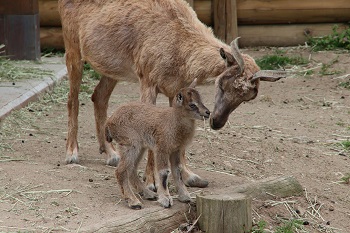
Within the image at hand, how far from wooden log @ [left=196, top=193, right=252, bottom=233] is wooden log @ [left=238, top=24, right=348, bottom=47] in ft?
28.6

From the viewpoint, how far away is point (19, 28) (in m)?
12.9

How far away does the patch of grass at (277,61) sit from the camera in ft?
42.6

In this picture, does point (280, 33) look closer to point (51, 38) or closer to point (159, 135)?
point (51, 38)

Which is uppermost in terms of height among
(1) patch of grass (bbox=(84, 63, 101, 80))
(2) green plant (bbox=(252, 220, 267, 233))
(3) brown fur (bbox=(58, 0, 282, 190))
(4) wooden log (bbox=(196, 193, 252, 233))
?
(3) brown fur (bbox=(58, 0, 282, 190))

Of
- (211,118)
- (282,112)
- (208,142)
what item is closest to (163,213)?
(211,118)

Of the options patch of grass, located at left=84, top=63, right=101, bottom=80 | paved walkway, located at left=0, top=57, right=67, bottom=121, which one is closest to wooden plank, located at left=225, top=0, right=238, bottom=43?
patch of grass, located at left=84, top=63, right=101, bottom=80

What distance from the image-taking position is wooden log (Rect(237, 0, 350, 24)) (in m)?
14.8

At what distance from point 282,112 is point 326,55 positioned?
3.29m

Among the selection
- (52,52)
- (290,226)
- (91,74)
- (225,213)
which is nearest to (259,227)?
(290,226)

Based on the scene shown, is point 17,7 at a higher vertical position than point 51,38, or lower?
higher

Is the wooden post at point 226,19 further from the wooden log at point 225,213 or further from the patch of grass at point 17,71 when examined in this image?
the wooden log at point 225,213

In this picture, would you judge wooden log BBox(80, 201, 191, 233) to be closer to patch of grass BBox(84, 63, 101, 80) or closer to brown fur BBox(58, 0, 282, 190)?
brown fur BBox(58, 0, 282, 190)

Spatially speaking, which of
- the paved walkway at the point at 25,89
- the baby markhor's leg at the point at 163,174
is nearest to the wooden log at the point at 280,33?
the paved walkway at the point at 25,89

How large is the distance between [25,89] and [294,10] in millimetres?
5963
